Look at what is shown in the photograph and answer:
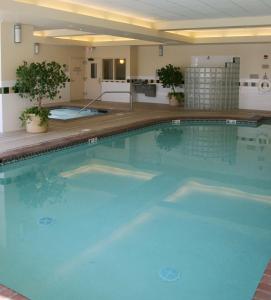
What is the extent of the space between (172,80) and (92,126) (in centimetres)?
559

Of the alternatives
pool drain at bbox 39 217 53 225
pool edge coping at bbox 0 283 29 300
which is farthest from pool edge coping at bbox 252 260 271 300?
pool drain at bbox 39 217 53 225

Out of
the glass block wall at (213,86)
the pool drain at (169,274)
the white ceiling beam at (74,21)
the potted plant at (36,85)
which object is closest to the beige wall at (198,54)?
the glass block wall at (213,86)

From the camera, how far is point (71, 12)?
8359 millimetres

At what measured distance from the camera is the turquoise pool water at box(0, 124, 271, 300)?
3.44m

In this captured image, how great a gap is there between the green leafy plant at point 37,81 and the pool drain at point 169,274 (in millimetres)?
6038

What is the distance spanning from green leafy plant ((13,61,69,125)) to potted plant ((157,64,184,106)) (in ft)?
21.5

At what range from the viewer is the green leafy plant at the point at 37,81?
8.60 m

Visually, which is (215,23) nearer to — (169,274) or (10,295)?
(169,274)

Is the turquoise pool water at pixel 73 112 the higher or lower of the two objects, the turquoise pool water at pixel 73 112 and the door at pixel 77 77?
the lower

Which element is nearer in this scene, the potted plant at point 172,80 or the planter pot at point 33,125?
the planter pot at point 33,125

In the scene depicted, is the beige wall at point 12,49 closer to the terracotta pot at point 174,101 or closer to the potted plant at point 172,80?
the potted plant at point 172,80

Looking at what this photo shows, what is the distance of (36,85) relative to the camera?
8820mm

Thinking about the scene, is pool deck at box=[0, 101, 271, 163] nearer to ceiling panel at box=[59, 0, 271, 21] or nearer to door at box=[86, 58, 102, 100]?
door at box=[86, 58, 102, 100]

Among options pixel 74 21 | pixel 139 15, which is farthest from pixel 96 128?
pixel 139 15
